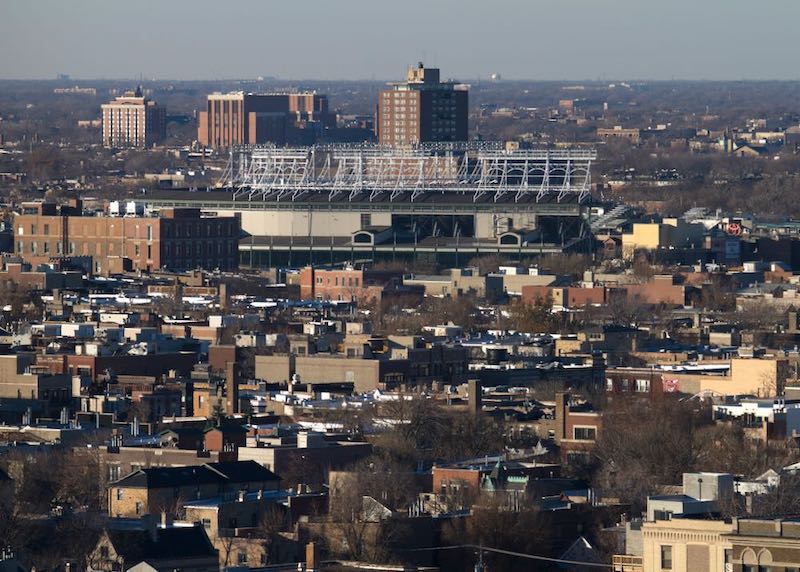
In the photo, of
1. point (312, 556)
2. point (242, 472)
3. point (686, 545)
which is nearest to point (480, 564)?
point (312, 556)

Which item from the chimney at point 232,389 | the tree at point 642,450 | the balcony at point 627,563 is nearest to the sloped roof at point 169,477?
the tree at point 642,450

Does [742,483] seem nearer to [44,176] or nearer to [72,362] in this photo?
[72,362]

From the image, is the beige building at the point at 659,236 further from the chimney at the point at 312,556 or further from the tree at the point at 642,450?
the chimney at the point at 312,556

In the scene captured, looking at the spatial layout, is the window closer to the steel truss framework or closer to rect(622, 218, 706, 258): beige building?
rect(622, 218, 706, 258): beige building

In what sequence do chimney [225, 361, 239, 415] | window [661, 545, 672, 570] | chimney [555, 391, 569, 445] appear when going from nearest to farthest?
window [661, 545, 672, 570]
chimney [555, 391, 569, 445]
chimney [225, 361, 239, 415]

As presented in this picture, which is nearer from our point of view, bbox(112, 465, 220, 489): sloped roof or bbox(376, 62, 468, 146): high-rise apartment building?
bbox(112, 465, 220, 489): sloped roof

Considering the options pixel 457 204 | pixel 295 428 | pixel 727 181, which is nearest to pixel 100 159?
pixel 727 181

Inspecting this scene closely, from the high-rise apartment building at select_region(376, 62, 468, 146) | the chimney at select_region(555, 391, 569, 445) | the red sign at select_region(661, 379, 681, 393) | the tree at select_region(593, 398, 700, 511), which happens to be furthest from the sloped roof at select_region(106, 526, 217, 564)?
the high-rise apartment building at select_region(376, 62, 468, 146)
